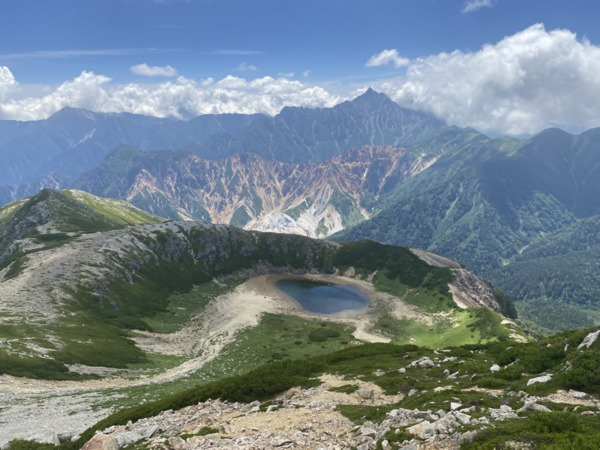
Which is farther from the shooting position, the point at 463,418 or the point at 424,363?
the point at 424,363

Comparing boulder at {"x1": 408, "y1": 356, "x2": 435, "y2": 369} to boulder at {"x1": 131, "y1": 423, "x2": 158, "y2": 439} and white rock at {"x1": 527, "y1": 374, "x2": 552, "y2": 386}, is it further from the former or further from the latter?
boulder at {"x1": 131, "y1": 423, "x2": 158, "y2": 439}

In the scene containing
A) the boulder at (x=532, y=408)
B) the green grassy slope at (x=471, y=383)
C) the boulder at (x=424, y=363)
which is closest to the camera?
the green grassy slope at (x=471, y=383)

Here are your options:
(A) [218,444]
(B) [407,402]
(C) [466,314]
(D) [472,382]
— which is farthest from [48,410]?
(C) [466,314]

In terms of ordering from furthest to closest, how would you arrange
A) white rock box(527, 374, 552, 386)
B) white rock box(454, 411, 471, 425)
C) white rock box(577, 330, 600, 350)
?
white rock box(577, 330, 600, 350)
white rock box(527, 374, 552, 386)
white rock box(454, 411, 471, 425)

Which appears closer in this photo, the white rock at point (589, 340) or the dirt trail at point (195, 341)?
the white rock at point (589, 340)

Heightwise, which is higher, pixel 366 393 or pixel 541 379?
pixel 541 379

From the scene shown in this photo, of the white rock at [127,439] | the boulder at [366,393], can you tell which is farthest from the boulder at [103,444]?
the boulder at [366,393]

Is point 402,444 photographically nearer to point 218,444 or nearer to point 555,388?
point 218,444

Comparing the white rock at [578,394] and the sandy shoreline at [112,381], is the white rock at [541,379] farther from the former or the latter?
the sandy shoreline at [112,381]

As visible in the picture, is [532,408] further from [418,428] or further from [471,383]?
[471,383]

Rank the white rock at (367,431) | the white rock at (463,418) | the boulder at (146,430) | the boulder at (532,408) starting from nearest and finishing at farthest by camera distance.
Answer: the white rock at (463,418)
the boulder at (532,408)
the white rock at (367,431)
the boulder at (146,430)

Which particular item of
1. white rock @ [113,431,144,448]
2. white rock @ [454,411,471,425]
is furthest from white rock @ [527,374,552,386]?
white rock @ [113,431,144,448]

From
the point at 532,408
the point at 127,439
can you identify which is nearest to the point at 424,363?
the point at 532,408
